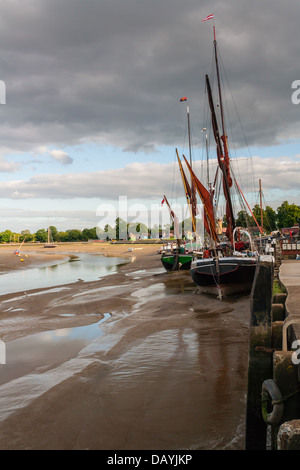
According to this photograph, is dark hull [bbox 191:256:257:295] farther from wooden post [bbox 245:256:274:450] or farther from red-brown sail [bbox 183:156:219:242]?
wooden post [bbox 245:256:274:450]

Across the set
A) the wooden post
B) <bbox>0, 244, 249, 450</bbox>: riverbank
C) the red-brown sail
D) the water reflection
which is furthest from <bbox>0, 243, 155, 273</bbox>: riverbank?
the wooden post

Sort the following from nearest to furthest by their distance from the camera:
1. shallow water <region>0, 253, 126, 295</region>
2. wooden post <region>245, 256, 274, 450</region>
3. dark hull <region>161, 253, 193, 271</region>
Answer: wooden post <region>245, 256, 274, 450</region>, shallow water <region>0, 253, 126, 295</region>, dark hull <region>161, 253, 193, 271</region>

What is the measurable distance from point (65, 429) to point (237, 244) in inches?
943

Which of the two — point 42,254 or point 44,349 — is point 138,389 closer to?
point 44,349

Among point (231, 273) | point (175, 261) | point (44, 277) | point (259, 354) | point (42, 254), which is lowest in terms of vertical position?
point (44, 277)

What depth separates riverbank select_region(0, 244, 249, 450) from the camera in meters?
6.27

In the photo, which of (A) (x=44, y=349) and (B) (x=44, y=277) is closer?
(A) (x=44, y=349)

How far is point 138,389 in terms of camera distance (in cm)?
820

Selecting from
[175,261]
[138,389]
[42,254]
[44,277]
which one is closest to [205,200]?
[138,389]

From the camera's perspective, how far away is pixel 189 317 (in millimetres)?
15477

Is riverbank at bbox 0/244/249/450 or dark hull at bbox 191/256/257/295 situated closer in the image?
riverbank at bbox 0/244/249/450

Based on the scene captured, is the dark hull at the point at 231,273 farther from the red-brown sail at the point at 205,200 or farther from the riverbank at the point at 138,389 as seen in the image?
the riverbank at the point at 138,389

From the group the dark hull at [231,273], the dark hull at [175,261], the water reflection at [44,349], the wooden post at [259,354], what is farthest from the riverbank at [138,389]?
the dark hull at [175,261]
